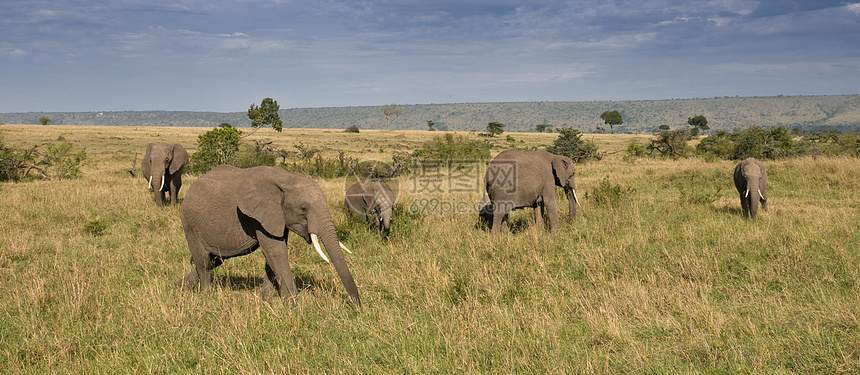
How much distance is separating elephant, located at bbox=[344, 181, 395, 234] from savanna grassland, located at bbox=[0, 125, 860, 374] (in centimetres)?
69

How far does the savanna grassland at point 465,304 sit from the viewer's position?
4.23 metres

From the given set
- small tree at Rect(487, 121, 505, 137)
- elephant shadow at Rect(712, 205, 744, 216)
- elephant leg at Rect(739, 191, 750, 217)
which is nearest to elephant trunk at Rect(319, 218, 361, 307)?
elephant leg at Rect(739, 191, 750, 217)

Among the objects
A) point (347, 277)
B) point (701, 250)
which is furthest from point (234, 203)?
point (701, 250)

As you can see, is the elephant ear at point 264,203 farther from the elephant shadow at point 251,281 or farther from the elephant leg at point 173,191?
the elephant leg at point 173,191

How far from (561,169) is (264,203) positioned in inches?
265

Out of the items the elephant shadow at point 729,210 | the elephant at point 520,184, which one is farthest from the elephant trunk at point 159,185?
the elephant shadow at point 729,210

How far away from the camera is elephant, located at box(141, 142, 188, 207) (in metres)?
13.6

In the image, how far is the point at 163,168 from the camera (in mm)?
13758

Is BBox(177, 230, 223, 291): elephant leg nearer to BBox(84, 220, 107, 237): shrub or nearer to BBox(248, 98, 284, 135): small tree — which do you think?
BBox(84, 220, 107, 237): shrub

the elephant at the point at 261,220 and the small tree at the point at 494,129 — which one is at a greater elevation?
the elephant at the point at 261,220

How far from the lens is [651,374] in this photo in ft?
13.0

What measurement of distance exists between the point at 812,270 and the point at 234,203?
24.0ft

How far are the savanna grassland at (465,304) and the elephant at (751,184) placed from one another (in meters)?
0.83

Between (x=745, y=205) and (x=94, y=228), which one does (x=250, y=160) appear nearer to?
(x=94, y=228)
